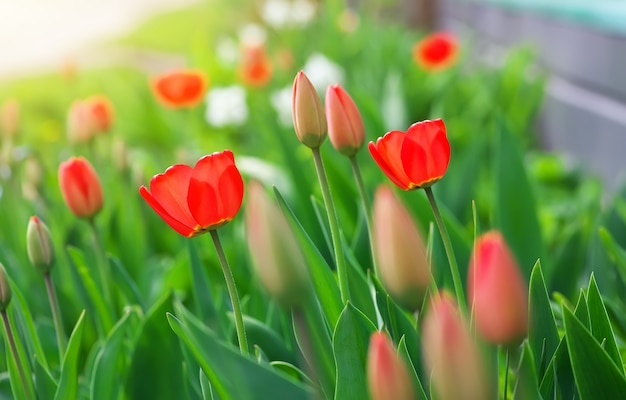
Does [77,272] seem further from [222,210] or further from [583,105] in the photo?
[583,105]

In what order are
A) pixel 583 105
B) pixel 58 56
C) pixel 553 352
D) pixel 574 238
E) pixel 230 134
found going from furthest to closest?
1. pixel 58 56
2. pixel 230 134
3. pixel 583 105
4. pixel 574 238
5. pixel 553 352

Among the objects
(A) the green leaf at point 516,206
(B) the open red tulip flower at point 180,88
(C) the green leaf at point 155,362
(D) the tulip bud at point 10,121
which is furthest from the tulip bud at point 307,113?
(B) the open red tulip flower at point 180,88

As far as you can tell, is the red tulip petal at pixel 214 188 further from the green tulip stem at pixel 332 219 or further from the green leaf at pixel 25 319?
the green leaf at pixel 25 319

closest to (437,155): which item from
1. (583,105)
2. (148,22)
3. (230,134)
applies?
(583,105)

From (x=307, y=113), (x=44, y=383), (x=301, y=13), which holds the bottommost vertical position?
(x=44, y=383)

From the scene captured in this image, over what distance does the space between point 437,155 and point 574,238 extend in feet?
2.20

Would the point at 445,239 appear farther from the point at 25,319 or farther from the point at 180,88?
the point at 180,88

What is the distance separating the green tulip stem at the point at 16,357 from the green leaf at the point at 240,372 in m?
0.23

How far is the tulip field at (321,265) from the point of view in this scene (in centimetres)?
55

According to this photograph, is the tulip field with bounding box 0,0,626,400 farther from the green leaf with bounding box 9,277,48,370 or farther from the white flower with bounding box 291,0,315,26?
the white flower with bounding box 291,0,315,26

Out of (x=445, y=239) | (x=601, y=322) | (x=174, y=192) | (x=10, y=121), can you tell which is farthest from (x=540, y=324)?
(x=10, y=121)

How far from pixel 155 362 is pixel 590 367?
0.48m

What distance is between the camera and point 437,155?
0.67 metres

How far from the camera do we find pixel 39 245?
0.85m
